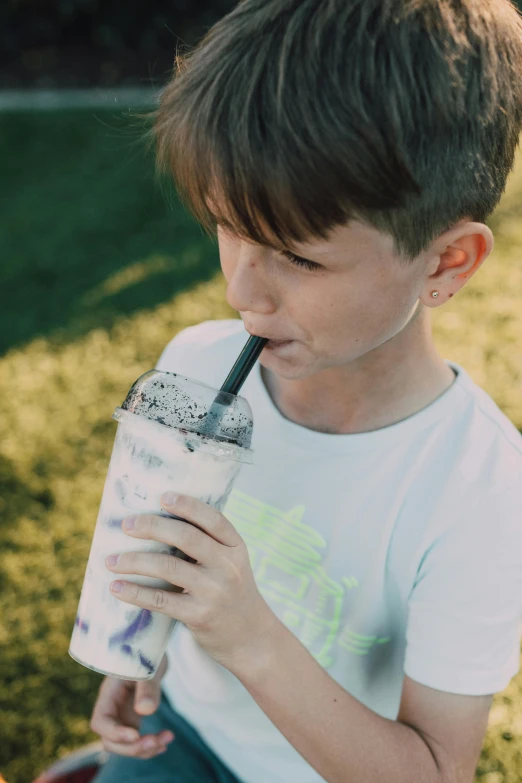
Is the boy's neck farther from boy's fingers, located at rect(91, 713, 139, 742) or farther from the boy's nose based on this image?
boy's fingers, located at rect(91, 713, 139, 742)

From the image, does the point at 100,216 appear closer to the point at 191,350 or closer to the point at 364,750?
the point at 191,350

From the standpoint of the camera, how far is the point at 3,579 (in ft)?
9.59

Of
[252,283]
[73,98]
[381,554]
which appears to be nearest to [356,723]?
[381,554]

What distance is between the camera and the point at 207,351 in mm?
1795

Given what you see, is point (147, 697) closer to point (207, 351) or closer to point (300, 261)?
point (207, 351)

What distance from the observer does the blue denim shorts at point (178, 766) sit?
5.60 feet

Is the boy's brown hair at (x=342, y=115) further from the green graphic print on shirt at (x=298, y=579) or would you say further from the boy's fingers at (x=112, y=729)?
the boy's fingers at (x=112, y=729)

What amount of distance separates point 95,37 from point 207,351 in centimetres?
674

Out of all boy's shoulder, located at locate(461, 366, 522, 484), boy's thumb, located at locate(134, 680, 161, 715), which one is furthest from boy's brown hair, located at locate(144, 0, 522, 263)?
boy's thumb, located at locate(134, 680, 161, 715)

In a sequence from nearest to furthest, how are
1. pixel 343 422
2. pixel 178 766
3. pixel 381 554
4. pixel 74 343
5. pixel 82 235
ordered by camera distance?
pixel 381 554
pixel 343 422
pixel 178 766
pixel 74 343
pixel 82 235

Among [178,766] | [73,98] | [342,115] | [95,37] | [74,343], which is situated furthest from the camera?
[95,37]

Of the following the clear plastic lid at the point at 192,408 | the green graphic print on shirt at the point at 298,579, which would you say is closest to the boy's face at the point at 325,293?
the clear plastic lid at the point at 192,408

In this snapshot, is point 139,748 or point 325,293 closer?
point 325,293

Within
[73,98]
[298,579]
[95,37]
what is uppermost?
[95,37]
